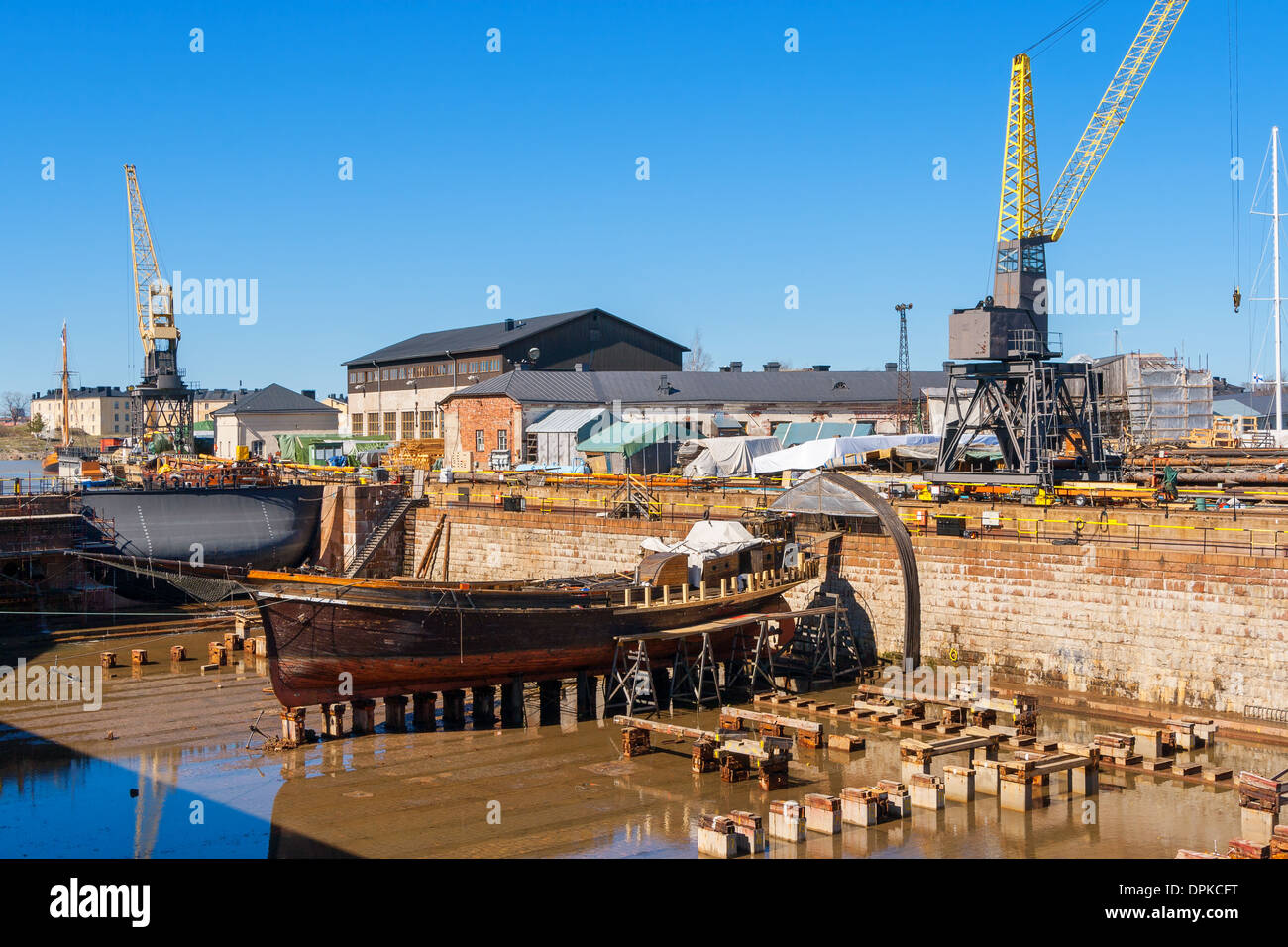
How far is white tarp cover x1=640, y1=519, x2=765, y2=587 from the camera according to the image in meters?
31.2

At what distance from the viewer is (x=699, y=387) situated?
7594cm

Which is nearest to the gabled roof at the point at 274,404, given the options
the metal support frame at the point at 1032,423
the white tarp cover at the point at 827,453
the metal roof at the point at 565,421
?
the metal roof at the point at 565,421

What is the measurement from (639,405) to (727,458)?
55.7 ft

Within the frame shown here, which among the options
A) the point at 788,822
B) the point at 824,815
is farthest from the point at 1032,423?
the point at 788,822

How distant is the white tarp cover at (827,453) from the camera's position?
169ft

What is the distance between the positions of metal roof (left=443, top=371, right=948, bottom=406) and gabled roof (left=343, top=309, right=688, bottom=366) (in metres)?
7.54

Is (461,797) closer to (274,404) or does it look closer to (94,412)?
(274,404)

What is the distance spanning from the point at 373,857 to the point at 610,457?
44644 mm

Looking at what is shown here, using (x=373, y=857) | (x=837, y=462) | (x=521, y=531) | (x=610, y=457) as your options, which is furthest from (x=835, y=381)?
(x=373, y=857)

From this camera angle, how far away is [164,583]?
44.7 m

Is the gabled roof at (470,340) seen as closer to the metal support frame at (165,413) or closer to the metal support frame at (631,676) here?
the metal support frame at (165,413)

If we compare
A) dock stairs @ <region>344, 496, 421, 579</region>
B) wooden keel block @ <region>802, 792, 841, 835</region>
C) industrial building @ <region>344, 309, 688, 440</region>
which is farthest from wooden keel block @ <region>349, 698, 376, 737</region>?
industrial building @ <region>344, 309, 688, 440</region>

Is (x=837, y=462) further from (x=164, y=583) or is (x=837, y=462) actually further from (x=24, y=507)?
(x=24, y=507)

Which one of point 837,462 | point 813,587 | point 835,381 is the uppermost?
point 835,381
